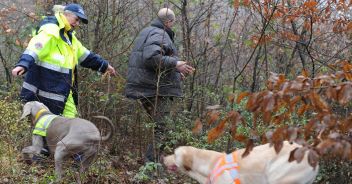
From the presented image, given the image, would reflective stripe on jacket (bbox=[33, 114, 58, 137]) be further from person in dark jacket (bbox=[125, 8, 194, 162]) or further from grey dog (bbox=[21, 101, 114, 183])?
person in dark jacket (bbox=[125, 8, 194, 162])

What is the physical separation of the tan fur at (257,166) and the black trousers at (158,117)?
1793 millimetres

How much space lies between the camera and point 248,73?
905 centimetres

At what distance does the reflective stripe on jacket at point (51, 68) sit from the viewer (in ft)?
18.4

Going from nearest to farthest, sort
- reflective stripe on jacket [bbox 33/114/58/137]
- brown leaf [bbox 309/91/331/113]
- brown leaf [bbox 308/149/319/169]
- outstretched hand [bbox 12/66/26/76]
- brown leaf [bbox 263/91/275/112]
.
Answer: brown leaf [bbox 308/149/319/169] → brown leaf [bbox 263/91/275/112] → brown leaf [bbox 309/91/331/113] → outstretched hand [bbox 12/66/26/76] → reflective stripe on jacket [bbox 33/114/58/137]

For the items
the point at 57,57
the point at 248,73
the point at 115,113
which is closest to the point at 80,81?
the point at 115,113

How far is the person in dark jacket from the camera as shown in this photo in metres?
5.98

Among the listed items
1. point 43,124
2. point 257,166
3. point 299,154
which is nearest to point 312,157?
point 299,154

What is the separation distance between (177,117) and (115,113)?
0.85 metres

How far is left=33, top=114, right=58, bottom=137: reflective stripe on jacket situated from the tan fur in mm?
2036

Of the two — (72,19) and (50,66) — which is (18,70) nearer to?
(50,66)

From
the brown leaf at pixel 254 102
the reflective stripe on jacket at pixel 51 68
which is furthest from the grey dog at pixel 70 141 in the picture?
the brown leaf at pixel 254 102

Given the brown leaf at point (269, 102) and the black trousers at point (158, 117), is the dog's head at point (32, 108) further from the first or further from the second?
the brown leaf at point (269, 102)

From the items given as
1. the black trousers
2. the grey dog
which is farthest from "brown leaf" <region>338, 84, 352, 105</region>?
the black trousers

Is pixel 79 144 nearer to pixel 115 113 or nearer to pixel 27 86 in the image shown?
pixel 27 86
